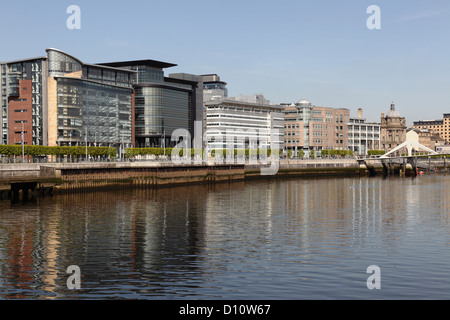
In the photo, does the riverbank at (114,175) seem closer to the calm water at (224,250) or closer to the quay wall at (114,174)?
the quay wall at (114,174)

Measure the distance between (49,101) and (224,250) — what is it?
133107 millimetres

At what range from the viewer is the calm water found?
29766mm

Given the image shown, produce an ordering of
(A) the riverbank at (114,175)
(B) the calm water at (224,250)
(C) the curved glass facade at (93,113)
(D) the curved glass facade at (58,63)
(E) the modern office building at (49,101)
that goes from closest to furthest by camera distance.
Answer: (B) the calm water at (224,250) < (A) the riverbank at (114,175) < (D) the curved glass facade at (58,63) < (E) the modern office building at (49,101) < (C) the curved glass facade at (93,113)

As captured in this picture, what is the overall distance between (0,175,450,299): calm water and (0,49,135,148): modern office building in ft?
302

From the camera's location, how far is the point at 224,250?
41188 mm

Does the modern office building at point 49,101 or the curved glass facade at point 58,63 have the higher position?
the curved glass facade at point 58,63

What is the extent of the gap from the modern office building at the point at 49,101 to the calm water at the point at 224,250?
302ft

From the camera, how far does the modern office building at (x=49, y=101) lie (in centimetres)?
16050

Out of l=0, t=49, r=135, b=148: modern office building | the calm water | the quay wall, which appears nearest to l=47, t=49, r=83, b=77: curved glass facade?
l=0, t=49, r=135, b=148: modern office building

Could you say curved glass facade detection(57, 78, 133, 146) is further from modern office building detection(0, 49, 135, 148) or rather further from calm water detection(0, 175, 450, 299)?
calm water detection(0, 175, 450, 299)

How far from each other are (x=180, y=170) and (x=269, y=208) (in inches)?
2059

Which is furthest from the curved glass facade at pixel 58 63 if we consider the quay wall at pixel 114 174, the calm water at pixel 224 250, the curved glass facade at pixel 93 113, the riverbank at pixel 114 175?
the calm water at pixel 224 250

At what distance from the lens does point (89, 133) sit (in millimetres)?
173500

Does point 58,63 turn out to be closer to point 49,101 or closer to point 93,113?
point 49,101
